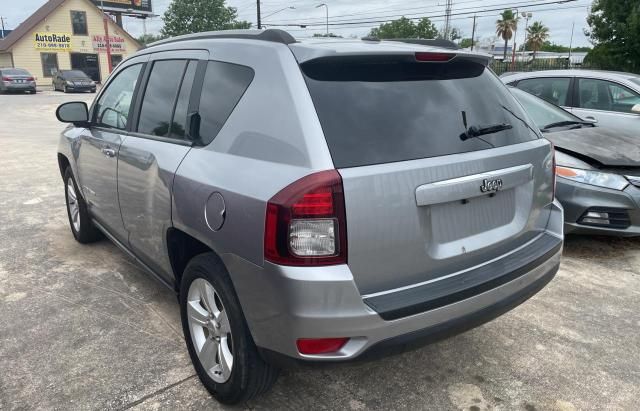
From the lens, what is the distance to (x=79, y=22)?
135 ft

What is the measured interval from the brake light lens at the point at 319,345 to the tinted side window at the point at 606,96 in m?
6.75

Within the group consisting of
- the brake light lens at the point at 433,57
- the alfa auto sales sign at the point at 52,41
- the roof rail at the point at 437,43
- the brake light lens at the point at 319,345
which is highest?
the alfa auto sales sign at the point at 52,41

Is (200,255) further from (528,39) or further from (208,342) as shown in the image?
(528,39)

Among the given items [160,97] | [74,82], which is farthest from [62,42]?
[160,97]

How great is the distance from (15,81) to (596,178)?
33.4m

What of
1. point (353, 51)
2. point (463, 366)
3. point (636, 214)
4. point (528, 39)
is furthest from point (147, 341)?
point (528, 39)

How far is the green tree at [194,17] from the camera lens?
192ft

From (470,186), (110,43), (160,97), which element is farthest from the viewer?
(110,43)

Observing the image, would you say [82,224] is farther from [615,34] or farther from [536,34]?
[536,34]

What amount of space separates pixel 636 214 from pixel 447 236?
9.72 feet

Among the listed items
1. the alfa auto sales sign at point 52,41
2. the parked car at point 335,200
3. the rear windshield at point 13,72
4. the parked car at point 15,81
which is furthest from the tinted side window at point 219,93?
the alfa auto sales sign at point 52,41

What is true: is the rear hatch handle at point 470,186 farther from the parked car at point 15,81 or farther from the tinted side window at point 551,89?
the parked car at point 15,81

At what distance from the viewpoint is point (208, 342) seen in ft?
8.38

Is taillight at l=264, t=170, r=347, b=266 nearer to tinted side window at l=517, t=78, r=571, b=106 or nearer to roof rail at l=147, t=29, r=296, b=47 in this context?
roof rail at l=147, t=29, r=296, b=47
